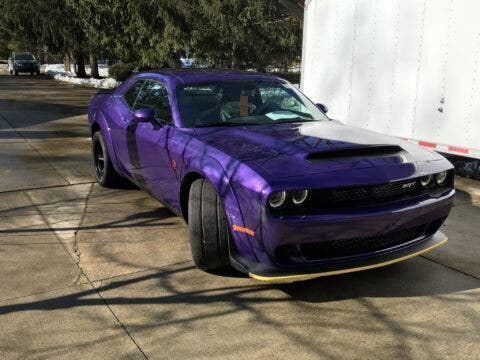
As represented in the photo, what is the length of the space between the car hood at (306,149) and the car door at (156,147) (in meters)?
0.40

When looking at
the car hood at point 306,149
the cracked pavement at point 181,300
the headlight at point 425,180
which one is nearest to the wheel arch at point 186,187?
the car hood at point 306,149

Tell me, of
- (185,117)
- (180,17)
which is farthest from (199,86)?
(180,17)

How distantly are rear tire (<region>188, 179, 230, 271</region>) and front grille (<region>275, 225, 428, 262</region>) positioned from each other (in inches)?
20.6

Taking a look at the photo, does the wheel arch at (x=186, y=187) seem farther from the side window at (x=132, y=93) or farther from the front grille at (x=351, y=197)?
the side window at (x=132, y=93)

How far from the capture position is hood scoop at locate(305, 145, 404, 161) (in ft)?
11.7

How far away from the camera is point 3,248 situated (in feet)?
14.8

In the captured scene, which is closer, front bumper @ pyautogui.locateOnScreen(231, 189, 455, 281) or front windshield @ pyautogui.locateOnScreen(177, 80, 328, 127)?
front bumper @ pyautogui.locateOnScreen(231, 189, 455, 281)

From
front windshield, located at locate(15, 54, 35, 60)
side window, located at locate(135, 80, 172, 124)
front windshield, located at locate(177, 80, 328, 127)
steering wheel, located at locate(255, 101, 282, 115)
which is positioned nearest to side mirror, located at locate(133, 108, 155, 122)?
side window, located at locate(135, 80, 172, 124)

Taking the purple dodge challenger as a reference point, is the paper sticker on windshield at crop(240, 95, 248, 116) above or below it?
above

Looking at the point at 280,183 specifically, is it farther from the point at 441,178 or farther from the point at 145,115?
the point at 145,115

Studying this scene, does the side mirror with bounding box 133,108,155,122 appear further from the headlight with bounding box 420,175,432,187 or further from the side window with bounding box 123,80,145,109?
the headlight with bounding box 420,175,432,187

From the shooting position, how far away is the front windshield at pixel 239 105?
179 inches

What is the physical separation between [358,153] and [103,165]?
380cm

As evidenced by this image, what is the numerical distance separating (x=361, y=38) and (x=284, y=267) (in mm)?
5388
